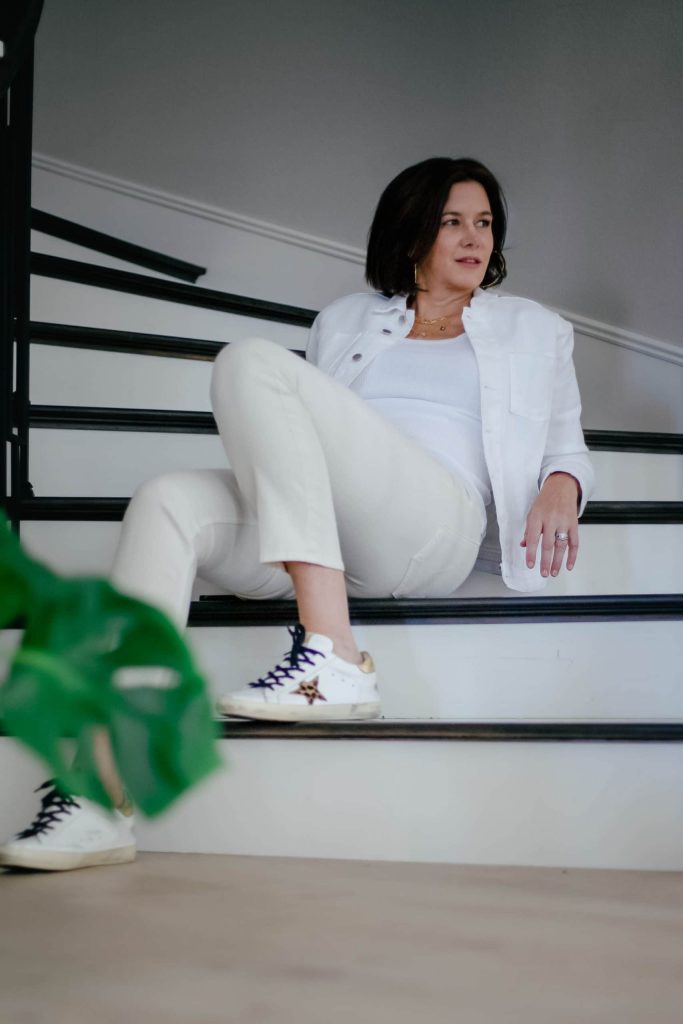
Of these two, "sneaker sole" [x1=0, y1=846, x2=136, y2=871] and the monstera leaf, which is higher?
the monstera leaf

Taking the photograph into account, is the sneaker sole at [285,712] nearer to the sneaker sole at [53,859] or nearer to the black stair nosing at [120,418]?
the sneaker sole at [53,859]

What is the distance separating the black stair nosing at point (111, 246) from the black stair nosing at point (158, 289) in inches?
11.8

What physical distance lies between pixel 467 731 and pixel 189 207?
225 centimetres

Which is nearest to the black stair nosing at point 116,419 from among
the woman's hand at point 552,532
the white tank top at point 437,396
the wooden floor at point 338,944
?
the white tank top at point 437,396

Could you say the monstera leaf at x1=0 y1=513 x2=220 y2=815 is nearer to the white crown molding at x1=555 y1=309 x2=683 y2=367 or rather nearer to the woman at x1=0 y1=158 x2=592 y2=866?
the woman at x1=0 y1=158 x2=592 y2=866

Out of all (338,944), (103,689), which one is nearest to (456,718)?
(338,944)

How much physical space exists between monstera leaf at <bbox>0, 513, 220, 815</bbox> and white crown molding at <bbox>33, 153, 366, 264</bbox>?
9.79ft

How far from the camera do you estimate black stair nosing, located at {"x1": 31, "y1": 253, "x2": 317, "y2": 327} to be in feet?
8.50

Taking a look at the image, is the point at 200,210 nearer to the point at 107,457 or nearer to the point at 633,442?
the point at 107,457

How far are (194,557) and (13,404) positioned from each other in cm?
61

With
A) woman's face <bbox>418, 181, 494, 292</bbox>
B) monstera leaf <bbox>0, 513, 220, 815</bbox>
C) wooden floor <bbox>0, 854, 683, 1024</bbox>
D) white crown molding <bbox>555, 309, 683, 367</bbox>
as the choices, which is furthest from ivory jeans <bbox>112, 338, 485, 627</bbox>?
white crown molding <bbox>555, 309, 683, 367</bbox>

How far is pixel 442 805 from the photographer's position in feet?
4.58

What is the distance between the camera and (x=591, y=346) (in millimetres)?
2998

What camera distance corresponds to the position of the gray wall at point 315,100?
309cm
